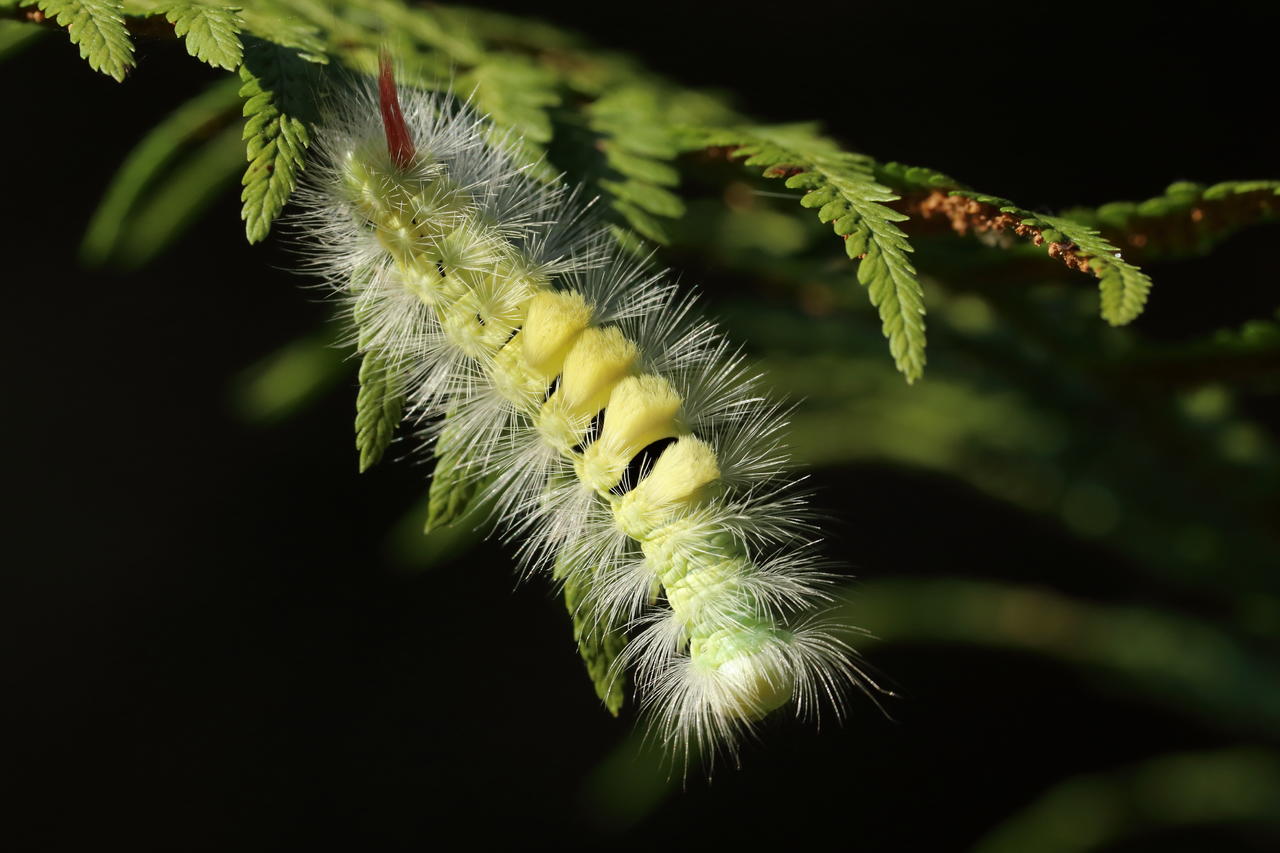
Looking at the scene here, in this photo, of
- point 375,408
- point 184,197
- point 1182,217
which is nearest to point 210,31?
point 375,408

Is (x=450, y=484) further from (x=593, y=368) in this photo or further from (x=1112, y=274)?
(x=1112, y=274)

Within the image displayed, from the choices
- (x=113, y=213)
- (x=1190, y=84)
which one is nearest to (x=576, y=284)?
(x=113, y=213)

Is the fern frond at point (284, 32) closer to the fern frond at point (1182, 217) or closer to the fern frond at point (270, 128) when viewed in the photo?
the fern frond at point (270, 128)

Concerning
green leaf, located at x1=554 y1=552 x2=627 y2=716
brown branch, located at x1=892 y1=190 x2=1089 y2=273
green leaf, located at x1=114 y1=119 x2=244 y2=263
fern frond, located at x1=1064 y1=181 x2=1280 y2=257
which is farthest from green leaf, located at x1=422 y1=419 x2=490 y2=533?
green leaf, located at x1=114 y1=119 x2=244 y2=263

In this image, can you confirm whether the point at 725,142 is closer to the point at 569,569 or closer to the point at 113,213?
the point at 569,569

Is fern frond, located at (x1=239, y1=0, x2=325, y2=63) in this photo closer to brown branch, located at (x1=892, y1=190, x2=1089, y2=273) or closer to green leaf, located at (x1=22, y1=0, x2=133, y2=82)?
green leaf, located at (x1=22, y1=0, x2=133, y2=82)

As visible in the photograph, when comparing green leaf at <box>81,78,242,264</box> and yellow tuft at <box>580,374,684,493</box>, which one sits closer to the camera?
yellow tuft at <box>580,374,684,493</box>
